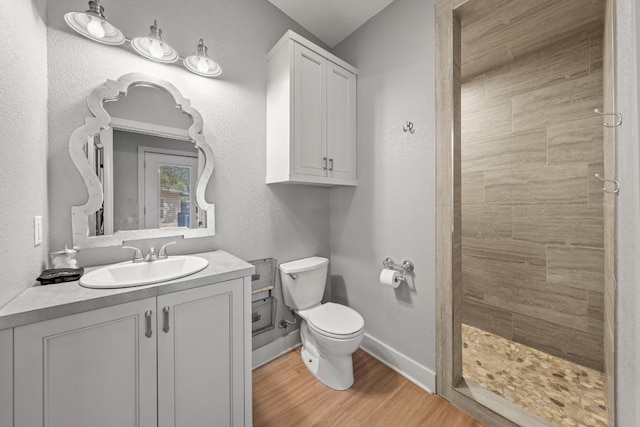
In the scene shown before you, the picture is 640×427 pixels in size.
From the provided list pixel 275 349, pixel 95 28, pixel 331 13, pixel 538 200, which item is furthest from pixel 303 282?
pixel 331 13

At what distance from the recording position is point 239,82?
69.3 inches

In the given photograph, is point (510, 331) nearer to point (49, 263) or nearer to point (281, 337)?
point (281, 337)

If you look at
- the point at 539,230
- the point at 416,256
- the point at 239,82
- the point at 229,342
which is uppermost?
the point at 239,82

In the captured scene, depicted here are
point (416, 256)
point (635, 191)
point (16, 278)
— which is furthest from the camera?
point (416, 256)

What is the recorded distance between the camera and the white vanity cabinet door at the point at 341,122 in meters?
1.94

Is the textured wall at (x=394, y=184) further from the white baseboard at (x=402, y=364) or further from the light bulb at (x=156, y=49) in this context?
the light bulb at (x=156, y=49)

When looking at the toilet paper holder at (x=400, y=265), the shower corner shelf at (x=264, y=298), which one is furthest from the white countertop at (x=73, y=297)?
the toilet paper holder at (x=400, y=265)

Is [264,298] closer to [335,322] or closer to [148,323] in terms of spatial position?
[335,322]

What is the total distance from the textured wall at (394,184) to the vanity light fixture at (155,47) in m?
1.42

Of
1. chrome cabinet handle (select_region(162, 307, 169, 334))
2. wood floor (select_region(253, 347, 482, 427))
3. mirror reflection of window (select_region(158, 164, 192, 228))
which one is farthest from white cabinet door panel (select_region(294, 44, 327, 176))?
wood floor (select_region(253, 347, 482, 427))

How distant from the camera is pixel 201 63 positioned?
1.51 metres

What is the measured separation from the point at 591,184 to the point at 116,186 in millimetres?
3128

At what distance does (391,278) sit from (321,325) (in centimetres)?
59

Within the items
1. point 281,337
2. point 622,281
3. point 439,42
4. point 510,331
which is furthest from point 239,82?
point 510,331
